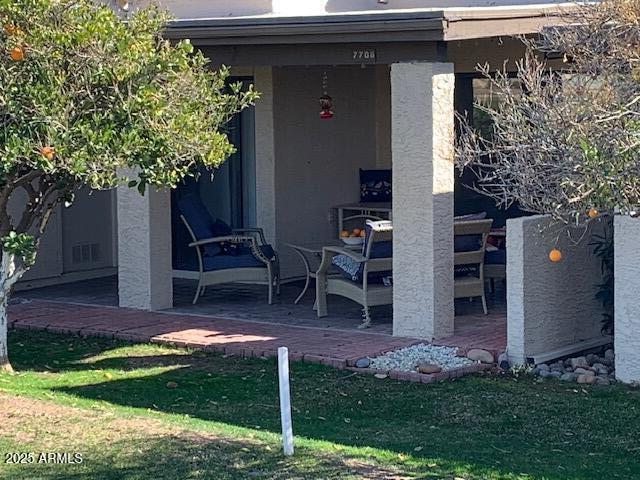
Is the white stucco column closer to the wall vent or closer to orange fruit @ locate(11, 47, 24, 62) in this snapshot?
orange fruit @ locate(11, 47, 24, 62)

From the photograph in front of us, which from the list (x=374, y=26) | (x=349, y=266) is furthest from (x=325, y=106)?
(x=374, y=26)

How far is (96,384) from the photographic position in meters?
9.45

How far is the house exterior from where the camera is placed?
10430mm

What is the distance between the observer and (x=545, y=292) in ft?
32.7

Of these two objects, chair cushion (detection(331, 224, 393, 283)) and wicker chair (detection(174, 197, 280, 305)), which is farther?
wicker chair (detection(174, 197, 280, 305))

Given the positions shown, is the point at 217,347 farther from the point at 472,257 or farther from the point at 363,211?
the point at 363,211

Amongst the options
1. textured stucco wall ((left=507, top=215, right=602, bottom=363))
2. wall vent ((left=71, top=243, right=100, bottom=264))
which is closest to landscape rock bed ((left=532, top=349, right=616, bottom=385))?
textured stucco wall ((left=507, top=215, right=602, bottom=363))

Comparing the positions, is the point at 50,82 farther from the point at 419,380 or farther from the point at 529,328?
the point at 529,328

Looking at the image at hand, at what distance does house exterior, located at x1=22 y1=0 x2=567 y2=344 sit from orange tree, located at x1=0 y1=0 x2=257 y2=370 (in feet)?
7.23

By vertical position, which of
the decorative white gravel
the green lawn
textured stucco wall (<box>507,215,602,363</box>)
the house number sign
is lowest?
the green lawn

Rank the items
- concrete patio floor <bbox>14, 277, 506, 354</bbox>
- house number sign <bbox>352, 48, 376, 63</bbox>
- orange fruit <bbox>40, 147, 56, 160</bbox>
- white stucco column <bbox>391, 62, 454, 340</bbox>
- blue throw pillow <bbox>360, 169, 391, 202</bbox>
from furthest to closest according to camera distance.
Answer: blue throw pillow <bbox>360, 169, 391, 202</bbox>
concrete patio floor <bbox>14, 277, 506, 354</bbox>
house number sign <bbox>352, 48, 376, 63</bbox>
white stucco column <bbox>391, 62, 454, 340</bbox>
orange fruit <bbox>40, 147, 56, 160</bbox>

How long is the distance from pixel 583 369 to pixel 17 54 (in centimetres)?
499

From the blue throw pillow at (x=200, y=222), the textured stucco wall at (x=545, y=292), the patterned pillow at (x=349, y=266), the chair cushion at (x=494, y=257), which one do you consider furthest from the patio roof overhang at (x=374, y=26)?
the chair cushion at (x=494, y=257)

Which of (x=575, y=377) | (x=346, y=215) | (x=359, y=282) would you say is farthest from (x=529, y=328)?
(x=346, y=215)
